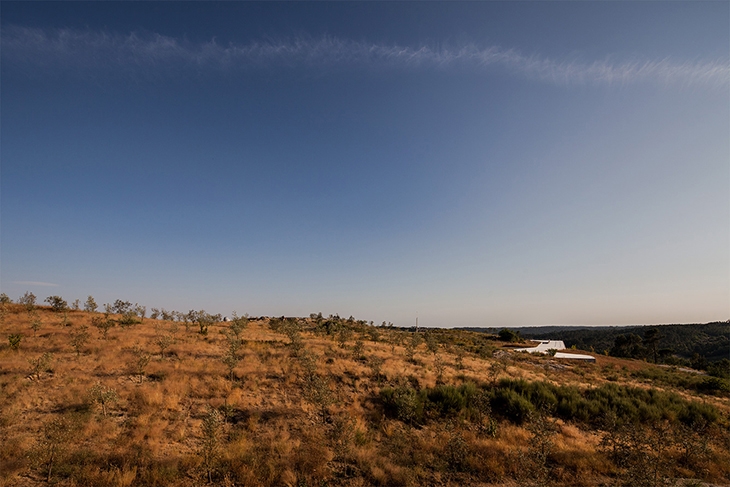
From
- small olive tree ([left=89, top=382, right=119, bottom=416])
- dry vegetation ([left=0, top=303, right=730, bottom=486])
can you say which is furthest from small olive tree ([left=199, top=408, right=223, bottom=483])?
small olive tree ([left=89, top=382, right=119, bottom=416])

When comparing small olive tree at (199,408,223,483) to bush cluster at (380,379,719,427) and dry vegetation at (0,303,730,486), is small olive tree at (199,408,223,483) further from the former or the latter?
bush cluster at (380,379,719,427)

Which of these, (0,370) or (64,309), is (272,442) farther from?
(64,309)

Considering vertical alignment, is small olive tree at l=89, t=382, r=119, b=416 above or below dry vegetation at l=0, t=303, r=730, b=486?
above

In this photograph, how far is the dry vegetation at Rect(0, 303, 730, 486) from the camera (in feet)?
38.3

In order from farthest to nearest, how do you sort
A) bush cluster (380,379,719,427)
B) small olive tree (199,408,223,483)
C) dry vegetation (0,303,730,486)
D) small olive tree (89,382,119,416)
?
bush cluster (380,379,719,427), small olive tree (89,382,119,416), dry vegetation (0,303,730,486), small olive tree (199,408,223,483)

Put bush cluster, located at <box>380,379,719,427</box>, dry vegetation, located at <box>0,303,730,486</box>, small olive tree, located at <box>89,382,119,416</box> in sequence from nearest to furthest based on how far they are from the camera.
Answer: dry vegetation, located at <box>0,303,730,486</box>, small olive tree, located at <box>89,382,119,416</box>, bush cluster, located at <box>380,379,719,427</box>

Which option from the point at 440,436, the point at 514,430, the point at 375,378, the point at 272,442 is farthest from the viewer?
the point at 375,378

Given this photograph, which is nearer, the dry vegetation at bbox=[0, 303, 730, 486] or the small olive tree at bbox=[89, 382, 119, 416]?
the dry vegetation at bbox=[0, 303, 730, 486]

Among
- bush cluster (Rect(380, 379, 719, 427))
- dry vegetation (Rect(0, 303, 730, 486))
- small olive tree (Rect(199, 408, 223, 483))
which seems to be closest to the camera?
small olive tree (Rect(199, 408, 223, 483))

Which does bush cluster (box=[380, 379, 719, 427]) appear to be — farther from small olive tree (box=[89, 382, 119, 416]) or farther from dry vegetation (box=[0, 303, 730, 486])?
small olive tree (box=[89, 382, 119, 416])

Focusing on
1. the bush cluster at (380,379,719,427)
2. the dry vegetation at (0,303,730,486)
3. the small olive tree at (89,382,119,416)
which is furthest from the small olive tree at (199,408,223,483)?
the bush cluster at (380,379,719,427)

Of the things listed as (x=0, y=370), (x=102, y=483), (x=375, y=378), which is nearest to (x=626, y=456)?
(x=375, y=378)

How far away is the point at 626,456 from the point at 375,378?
44.1 ft

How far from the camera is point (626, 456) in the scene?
42.9ft
